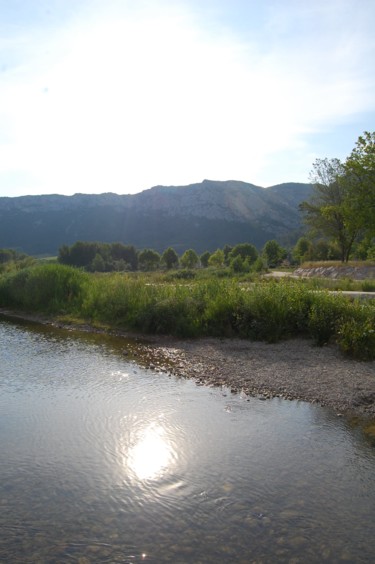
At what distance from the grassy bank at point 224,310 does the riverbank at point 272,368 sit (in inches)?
22.6

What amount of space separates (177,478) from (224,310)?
10814 mm

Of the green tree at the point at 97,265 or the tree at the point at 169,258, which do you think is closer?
the tree at the point at 169,258

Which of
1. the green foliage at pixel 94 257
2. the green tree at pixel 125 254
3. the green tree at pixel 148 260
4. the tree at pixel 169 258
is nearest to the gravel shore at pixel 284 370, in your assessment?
the tree at pixel 169 258

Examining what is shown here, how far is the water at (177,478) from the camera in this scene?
5.45 metres

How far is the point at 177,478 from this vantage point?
7.06m

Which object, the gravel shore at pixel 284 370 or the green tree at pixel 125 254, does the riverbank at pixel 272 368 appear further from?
the green tree at pixel 125 254

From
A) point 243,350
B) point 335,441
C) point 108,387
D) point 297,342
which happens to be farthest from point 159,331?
point 335,441

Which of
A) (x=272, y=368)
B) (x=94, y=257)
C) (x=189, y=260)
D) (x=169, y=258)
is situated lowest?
(x=94, y=257)

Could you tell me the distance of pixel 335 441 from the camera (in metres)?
8.47

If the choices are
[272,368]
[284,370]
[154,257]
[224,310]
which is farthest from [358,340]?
[154,257]

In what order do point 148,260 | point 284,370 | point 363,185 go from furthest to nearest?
point 148,260
point 363,185
point 284,370

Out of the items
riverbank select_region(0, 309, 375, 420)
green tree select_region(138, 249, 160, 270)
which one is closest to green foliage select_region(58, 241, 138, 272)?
green tree select_region(138, 249, 160, 270)

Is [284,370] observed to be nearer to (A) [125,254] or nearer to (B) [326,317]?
(B) [326,317]

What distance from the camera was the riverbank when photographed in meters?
10.9
